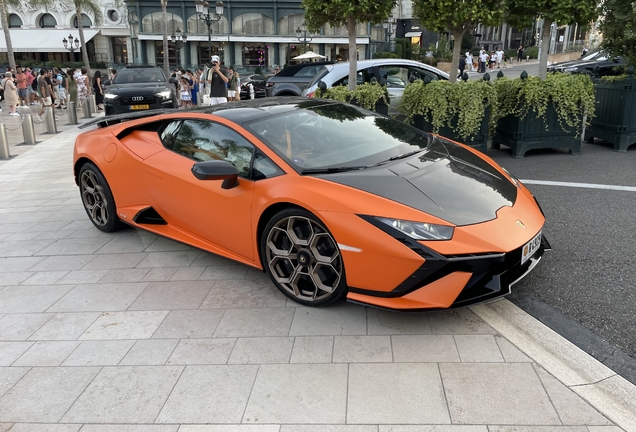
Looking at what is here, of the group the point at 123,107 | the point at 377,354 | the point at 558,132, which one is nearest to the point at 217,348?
the point at 377,354

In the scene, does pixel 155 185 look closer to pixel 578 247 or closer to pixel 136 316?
pixel 136 316

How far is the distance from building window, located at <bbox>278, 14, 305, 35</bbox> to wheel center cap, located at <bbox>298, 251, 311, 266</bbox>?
4598 centimetres

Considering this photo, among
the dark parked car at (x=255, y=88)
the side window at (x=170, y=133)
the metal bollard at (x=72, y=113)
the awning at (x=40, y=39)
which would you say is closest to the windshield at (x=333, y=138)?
the side window at (x=170, y=133)

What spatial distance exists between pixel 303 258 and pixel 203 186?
1096 mm

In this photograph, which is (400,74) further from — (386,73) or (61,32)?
(61,32)

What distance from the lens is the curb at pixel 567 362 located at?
8.24 ft

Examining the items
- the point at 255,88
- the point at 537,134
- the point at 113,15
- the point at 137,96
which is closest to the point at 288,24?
the point at 113,15

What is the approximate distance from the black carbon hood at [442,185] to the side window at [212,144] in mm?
716

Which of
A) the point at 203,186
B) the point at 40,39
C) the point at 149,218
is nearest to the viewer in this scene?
the point at 203,186

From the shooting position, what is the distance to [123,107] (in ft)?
48.4

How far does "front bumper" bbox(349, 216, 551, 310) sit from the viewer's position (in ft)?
9.68

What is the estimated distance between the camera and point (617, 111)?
8195mm

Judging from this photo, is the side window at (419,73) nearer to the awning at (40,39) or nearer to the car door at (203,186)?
the car door at (203,186)

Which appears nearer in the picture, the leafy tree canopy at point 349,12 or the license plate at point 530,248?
the license plate at point 530,248
